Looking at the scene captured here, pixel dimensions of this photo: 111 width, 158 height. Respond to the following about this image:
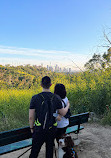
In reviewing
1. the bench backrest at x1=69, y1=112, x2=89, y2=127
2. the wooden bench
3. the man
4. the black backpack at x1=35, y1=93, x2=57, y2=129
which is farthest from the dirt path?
the black backpack at x1=35, y1=93, x2=57, y2=129

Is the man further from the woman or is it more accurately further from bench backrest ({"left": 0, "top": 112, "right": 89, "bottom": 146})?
bench backrest ({"left": 0, "top": 112, "right": 89, "bottom": 146})

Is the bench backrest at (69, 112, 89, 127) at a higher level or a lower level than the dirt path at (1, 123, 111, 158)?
higher

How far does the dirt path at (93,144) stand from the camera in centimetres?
315

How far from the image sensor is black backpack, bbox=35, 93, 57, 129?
1939 mm

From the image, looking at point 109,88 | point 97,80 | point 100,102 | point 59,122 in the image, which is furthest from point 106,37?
point 59,122

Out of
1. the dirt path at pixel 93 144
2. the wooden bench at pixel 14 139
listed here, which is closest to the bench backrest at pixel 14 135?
the wooden bench at pixel 14 139

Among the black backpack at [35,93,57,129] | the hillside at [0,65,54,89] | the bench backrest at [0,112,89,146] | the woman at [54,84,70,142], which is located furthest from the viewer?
the hillside at [0,65,54,89]

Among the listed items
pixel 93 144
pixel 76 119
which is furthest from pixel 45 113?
pixel 93 144

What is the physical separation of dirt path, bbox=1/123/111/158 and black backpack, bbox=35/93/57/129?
Answer: 146 centimetres

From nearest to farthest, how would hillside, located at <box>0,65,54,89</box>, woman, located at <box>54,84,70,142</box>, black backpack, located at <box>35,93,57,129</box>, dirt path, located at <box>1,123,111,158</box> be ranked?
1. black backpack, located at <box>35,93,57,129</box>
2. woman, located at <box>54,84,70,142</box>
3. dirt path, located at <box>1,123,111,158</box>
4. hillside, located at <box>0,65,54,89</box>

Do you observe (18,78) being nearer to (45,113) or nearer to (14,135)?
(14,135)

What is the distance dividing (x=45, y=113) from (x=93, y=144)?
218 centimetres

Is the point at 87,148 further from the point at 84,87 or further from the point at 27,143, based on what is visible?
the point at 84,87

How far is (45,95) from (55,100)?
149mm
